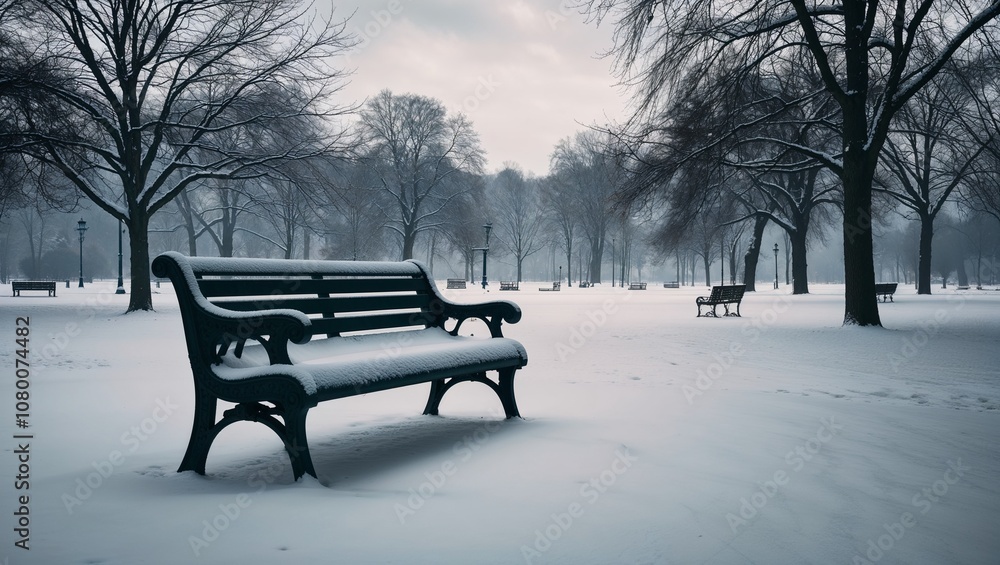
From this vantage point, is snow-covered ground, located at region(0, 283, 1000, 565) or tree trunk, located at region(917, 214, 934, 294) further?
tree trunk, located at region(917, 214, 934, 294)

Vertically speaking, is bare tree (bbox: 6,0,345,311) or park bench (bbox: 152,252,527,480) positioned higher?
bare tree (bbox: 6,0,345,311)

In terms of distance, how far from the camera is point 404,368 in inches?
135

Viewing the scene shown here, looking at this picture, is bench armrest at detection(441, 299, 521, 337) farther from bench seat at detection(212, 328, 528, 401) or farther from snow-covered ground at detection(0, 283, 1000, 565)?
snow-covered ground at detection(0, 283, 1000, 565)

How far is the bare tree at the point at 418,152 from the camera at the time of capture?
3922cm

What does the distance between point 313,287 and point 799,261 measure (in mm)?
29437

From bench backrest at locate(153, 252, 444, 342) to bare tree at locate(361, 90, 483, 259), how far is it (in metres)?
34.4

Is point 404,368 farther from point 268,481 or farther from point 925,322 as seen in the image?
point 925,322

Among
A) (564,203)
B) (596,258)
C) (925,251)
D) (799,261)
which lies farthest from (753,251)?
(564,203)

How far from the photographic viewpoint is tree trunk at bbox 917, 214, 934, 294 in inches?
1123

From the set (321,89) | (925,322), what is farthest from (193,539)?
(925,322)

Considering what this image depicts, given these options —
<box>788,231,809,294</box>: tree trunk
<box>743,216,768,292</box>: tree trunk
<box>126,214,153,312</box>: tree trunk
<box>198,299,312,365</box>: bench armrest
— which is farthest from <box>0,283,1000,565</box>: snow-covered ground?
<box>743,216,768,292</box>: tree trunk

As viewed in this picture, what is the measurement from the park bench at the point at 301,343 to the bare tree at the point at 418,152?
114 ft

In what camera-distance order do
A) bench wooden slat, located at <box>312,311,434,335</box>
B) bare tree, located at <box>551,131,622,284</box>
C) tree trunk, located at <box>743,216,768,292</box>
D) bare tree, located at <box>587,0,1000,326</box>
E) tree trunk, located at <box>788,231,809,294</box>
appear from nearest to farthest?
bench wooden slat, located at <box>312,311,434,335</box>, bare tree, located at <box>587,0,1000,326</box>, tree trunk, located at <box>788,231,809,294</box>, tree trunk, located at <box>743,216,768,292</box>, bare tree, located at <box>551,131,622,284</box>

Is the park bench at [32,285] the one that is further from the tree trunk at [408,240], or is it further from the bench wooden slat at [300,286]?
the bench wooden slat at [300,286]
